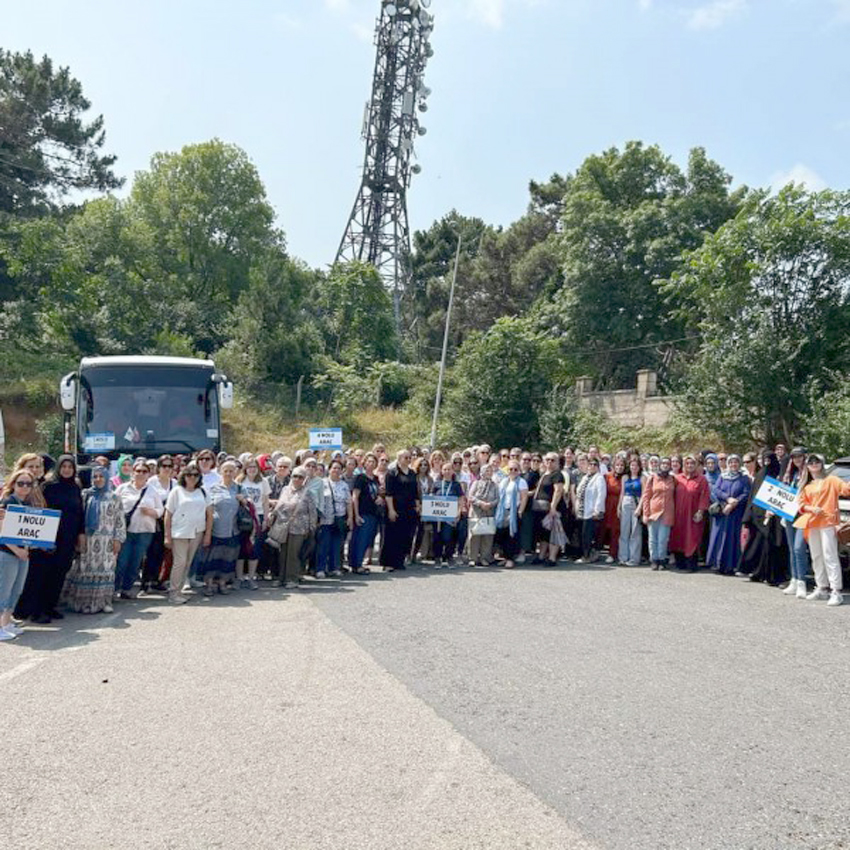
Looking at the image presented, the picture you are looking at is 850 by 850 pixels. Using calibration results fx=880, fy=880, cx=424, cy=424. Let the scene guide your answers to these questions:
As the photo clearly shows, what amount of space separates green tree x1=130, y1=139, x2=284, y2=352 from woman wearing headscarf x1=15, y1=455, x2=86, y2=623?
138ft

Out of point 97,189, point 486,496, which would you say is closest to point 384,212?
point 97,189

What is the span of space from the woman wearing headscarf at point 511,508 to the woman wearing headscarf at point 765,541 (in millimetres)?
3480

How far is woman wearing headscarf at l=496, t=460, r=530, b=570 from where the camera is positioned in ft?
47.1

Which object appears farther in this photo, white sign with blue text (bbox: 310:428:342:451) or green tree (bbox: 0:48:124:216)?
green tree (bbox: 0:48:124:216)

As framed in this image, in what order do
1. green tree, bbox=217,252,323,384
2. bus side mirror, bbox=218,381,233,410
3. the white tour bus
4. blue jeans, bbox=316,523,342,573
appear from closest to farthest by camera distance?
blue jeans, bbox=316,523,342,573 < the white tour bus < bus side mirror, bbox=218,381,233,410 < green tree, bbox=217,252,323,384

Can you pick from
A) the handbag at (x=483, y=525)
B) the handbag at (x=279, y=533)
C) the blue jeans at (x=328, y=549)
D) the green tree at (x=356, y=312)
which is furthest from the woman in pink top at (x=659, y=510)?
the green tree at (x=356, y=312)

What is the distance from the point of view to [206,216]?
52375mm

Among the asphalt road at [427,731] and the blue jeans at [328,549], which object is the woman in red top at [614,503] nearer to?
the blue jeans at [328,549]

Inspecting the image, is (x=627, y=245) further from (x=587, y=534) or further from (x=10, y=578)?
(x=10, y=578)

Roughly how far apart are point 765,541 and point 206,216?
150ft

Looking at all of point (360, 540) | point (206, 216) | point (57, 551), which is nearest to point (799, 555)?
point (360, 540)

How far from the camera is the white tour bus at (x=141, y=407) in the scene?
14914 millimetres

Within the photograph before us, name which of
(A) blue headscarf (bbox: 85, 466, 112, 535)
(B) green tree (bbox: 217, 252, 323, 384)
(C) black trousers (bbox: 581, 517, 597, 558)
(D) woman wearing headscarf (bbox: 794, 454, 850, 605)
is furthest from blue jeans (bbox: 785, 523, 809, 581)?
(B) green tree (bbox: 217, 252, 323, 384)

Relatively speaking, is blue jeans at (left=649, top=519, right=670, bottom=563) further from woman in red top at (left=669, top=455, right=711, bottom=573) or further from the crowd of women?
woman in red top at (left=669, top=455, right=711, bottom=573)
